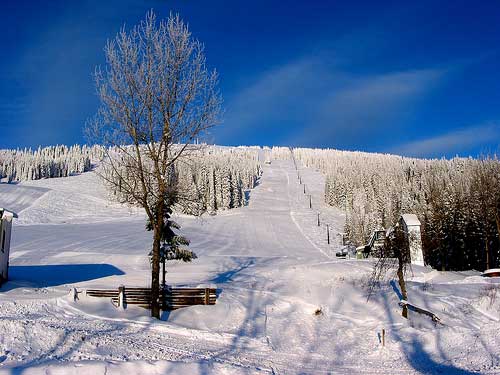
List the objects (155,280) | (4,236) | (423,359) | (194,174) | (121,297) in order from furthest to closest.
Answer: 1. (194,174)
2. (4,236)
3. (121,297)
4. (155,280)
5. (423,359)

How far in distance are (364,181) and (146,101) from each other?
118m

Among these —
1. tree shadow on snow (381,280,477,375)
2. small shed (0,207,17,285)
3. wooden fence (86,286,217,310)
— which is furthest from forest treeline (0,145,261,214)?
tree shadow on snow (381,280,477,375)

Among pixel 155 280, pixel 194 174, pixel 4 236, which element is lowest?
pixel 155 280

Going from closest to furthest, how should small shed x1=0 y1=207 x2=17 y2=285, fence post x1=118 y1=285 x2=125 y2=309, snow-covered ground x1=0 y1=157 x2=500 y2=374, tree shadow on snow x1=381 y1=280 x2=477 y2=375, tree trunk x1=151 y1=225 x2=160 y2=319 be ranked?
snow-covered ground x1=0 y1=157 x2=500 y2=374 → tree shadow on snow x1=381 y1=280 x2=477 y2=375 → tree trunk x1=151 y1=225 x2=160 y2=319 → fence post x1=118 y1=285 x2=125 y2=309 → small shed x1=0 y1=207 x2=17 y2=285

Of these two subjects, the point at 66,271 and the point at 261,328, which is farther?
the point at 66,271

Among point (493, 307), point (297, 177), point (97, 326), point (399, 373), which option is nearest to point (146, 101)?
point (97, 326)

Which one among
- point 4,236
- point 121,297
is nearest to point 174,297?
point 121,297

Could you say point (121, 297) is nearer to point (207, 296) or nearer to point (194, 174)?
point (207, 296)

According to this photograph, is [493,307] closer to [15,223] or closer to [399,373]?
[399,373]

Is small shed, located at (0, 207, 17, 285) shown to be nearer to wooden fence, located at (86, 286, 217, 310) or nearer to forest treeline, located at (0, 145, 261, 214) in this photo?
forest treeline, located at (0, 145, 261, 214)

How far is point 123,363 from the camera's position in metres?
8.20

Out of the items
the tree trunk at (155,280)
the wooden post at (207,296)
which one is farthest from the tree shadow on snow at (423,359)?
the tree trunk at (155,280)

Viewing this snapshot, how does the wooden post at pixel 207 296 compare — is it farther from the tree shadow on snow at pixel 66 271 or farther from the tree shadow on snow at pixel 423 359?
the tree shadow on snow at pixel 66 271

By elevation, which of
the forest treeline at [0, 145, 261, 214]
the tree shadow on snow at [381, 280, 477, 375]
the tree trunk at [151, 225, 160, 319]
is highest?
the forest treeline at [0, 145, 261, 214]
